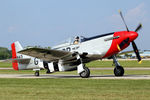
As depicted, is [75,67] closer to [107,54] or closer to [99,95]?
[107,54]

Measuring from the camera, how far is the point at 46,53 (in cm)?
1859

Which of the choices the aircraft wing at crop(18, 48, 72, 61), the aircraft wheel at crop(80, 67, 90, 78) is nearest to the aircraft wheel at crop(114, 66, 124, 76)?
the aircraft wheel at crop(80, 67, 90, 78)

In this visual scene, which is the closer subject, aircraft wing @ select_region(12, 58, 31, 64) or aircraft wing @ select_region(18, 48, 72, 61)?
aircraft wing @ select_region(18, 48, 72, 61)

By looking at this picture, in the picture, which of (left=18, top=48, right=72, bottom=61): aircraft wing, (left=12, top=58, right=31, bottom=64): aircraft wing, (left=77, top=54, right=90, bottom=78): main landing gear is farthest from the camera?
(left=12, top=58, right=31, bottom=64): aircraft wing

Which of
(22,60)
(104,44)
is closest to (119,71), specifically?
(104,44)

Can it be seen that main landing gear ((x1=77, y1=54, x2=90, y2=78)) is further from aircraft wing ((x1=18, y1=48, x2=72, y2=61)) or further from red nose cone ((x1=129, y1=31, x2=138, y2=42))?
red nose cone ((x1=129, y1=31, x2=138, y2=42))

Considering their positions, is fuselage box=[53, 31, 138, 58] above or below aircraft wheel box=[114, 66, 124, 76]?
above

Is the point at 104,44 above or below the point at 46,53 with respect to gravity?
above

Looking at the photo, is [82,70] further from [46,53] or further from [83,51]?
[46,53]

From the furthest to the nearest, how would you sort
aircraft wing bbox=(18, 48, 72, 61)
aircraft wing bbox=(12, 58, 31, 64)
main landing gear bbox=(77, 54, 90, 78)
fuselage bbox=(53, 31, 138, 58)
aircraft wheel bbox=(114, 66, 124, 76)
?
aircraft wing bbox=(12, 58, 31, 64), aircraft wheel bbox=(114, 66, 124, 76), main landing gear bbox=(77, 54, 90, 78), fuselage bbox=(53, 31, 138, 58), aircraft wing bbox=(18, 48, 72, 61)

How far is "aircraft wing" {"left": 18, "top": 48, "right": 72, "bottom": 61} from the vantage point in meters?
17.8

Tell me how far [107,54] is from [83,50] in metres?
1.62

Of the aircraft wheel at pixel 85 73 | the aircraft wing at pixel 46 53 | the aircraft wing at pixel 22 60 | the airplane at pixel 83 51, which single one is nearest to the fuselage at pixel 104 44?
the airplane at pixel 83 51

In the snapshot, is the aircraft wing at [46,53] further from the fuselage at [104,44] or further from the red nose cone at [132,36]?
the red nose cone at [132,36]
